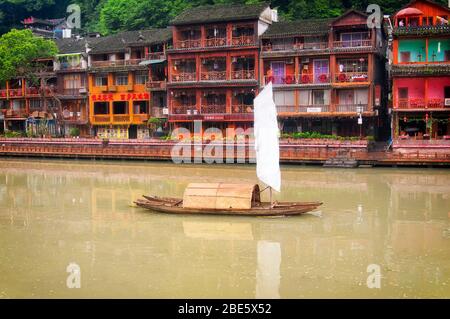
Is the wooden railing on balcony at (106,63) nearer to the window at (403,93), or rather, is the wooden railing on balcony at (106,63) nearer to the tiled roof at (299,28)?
the tiled roof at (299,28)

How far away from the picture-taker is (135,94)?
49.9 metres

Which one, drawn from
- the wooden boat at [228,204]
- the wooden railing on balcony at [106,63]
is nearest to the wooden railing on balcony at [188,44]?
the wooden railing on balcony at [106,63]

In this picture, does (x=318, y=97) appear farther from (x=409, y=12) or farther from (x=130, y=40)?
(x=130, y=40)

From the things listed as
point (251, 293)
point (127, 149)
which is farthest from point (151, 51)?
point (251, 293)

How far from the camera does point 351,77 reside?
41.1 meters

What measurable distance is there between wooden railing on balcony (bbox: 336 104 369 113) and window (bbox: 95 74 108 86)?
2081 centimetres

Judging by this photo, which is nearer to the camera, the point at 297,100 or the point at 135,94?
the point at 297,100

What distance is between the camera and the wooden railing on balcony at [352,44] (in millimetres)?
40719

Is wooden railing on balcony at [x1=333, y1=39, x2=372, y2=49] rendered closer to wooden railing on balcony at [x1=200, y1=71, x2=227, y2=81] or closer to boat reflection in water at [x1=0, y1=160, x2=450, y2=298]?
wooden railing on balcony at [x1=200, y1=71, x2=227, y2=81]

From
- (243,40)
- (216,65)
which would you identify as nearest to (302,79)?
(243,40)

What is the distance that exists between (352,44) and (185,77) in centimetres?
1284
